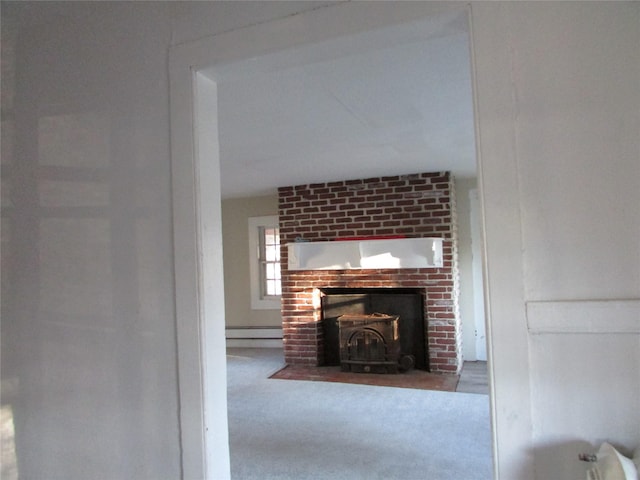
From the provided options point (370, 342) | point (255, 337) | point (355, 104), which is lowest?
point (255, 337)

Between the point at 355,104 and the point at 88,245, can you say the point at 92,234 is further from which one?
the point at 355,104

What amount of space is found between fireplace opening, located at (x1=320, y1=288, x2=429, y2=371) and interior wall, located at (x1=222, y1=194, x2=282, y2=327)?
130 centimetres

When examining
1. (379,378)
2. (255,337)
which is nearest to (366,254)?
(379,378)

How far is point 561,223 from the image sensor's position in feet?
3.28

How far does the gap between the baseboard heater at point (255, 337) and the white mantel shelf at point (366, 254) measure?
5.31 feet

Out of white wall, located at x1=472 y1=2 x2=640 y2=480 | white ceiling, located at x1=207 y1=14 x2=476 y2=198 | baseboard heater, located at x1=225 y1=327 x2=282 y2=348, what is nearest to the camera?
white wall, located at x1=472 y1=2 x2=640 y2=480

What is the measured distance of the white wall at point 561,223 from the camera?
37.7 inches

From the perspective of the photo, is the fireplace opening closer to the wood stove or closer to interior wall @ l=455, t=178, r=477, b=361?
the wood stove

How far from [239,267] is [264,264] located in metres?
0.39

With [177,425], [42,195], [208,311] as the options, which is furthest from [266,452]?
[42,195]

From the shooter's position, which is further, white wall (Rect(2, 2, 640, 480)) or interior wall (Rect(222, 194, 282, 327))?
interior wall (Rect(222, 194, 282, 327))

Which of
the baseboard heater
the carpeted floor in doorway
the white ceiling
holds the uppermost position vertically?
the white ceiling

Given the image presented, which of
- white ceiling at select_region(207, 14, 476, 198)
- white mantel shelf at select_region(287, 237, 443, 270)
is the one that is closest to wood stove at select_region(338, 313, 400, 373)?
white mantel shelf at select_region(287, 237, 443, 270)

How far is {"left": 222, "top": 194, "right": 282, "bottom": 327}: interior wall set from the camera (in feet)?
20.8
